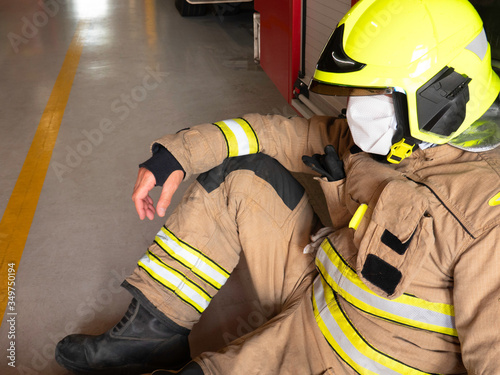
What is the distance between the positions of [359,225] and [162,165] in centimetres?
74

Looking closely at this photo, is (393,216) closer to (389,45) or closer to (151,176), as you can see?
(389,45)

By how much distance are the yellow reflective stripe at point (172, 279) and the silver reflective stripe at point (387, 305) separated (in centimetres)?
56

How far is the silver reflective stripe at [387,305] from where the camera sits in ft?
4.47

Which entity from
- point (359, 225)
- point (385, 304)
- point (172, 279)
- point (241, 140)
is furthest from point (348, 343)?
point (241, 140)

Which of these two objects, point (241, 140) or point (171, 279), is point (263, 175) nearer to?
point (241, 140)

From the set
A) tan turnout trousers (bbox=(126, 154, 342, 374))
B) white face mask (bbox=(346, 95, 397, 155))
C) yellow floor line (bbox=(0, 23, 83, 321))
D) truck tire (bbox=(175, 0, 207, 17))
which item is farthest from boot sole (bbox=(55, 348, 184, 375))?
truck tire (bbox=(175, 0, 207, 17))

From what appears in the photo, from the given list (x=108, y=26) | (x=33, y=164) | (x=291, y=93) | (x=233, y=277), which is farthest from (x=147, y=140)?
(x=108, y=26)

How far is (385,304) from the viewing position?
142 cm

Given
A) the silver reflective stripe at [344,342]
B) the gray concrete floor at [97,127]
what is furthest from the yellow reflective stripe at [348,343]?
the gray concrete floor at [97,127]

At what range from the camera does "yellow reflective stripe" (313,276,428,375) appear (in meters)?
1.46

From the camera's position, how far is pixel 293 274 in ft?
6.10

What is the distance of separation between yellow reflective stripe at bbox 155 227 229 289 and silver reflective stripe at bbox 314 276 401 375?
16.3 inches

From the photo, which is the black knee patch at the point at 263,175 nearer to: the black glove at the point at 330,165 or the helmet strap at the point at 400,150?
the black glove at the point at 330,165

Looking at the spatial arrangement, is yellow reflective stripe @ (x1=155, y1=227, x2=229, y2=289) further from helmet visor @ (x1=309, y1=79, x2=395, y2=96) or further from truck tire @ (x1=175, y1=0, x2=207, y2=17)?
truck tire @ (x1=175, y1=0, x2=207, y2=17)
